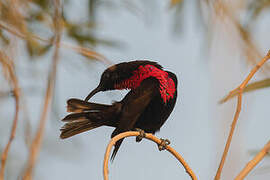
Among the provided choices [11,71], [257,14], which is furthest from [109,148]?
[257,14]

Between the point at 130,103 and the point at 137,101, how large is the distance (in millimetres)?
34

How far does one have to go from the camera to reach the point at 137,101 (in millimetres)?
2156

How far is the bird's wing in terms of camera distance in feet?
6.98

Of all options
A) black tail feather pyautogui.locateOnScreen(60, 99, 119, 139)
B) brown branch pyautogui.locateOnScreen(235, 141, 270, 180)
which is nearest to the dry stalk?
brown branch pyautogui.locateOnScreen(235, 141, 270, 180)

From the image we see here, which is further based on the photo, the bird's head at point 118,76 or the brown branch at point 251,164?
the bird's head at point 118,76

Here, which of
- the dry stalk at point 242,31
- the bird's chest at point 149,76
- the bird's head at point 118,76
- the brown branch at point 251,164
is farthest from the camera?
the bird's chest at point 149,76

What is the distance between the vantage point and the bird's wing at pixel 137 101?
2127 millimetres

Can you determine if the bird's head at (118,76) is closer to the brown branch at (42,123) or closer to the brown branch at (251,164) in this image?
the brown branch at (42,123)

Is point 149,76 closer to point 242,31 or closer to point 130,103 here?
point 130,103

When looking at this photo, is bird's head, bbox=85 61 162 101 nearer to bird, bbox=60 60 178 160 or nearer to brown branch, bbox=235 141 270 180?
bird, bbox=60 60 178 160

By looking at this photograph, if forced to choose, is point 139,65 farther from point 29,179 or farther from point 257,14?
point 29,179

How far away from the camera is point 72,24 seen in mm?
2553

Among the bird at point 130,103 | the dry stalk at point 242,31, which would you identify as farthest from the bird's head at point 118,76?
the dry stalk at point 242,31

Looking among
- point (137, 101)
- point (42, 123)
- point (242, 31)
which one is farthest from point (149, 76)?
point (42, 123)
